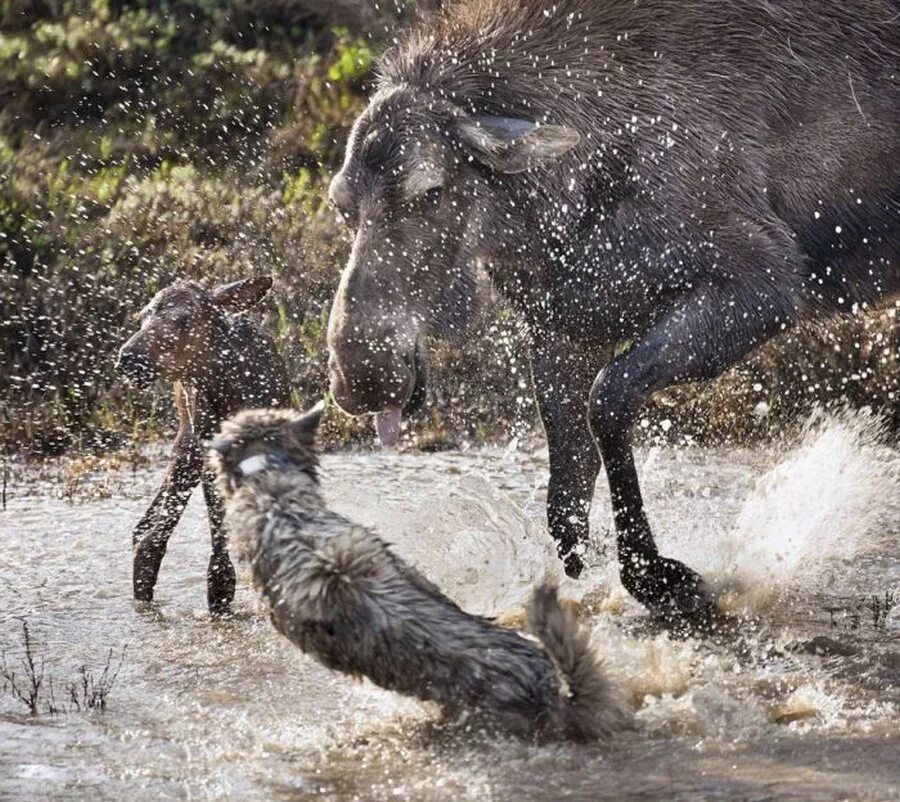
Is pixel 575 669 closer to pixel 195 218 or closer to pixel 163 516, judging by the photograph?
pixel 163 516

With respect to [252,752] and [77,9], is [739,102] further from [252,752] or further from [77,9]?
[77,9]

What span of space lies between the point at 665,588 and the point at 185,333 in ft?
6.57

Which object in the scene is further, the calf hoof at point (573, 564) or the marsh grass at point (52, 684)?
the calf hoof at point (573, 564)

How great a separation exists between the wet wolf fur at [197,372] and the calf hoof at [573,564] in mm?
1210

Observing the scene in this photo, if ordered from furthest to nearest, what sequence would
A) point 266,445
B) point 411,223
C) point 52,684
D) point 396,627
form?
point 411,223 → point 52,684 → point 266,445 → point 396,627

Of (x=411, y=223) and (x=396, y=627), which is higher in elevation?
(x=411, y=223)

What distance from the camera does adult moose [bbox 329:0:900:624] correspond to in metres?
6.55

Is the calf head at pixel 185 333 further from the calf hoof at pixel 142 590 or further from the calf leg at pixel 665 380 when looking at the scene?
the calf leg at pixel 665 380

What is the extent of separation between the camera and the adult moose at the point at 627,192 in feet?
21.5

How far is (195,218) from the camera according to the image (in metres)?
11.8

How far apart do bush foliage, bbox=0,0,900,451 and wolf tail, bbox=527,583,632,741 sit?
2.02 metres

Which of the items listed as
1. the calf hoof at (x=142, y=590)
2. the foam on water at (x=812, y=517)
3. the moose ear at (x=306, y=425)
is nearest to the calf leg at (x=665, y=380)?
the foam on water at (x=812, y=517)

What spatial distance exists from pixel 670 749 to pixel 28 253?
22.9ft

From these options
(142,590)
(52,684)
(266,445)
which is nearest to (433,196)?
(266,445)
